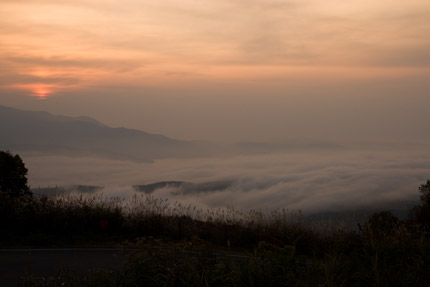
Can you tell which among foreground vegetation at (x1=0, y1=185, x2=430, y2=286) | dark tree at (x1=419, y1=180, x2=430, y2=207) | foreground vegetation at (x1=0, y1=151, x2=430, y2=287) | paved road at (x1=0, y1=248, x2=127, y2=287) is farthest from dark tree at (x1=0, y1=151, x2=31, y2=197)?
dark tree at (x1=419, y1=180, x2=430, y2=207)

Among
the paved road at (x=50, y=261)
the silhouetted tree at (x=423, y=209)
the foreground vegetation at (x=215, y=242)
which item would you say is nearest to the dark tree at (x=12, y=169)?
the foreground vegetation at (x=215, y=242)

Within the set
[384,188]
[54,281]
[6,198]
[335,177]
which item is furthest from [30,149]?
[54,281]

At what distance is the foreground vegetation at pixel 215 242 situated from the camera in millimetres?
6582

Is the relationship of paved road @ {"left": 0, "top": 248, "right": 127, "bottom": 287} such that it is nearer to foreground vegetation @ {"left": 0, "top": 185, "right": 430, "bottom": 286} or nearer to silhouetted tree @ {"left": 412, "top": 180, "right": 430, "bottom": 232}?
foreground vegetation @ {"left": 0, "top": 185, "right": 430, "bottom": 286}

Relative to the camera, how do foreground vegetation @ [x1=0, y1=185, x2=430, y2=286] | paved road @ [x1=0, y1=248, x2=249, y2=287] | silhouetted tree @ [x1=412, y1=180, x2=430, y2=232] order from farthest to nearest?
silhouetted tree @ [x1=412, y1=180, x2=430, y2=232] → paved road @ [x1=0, y1=248, x2=249, y2=287] → foreground vegetation @ [x1=0, y1=185, x2=430, y2=286]

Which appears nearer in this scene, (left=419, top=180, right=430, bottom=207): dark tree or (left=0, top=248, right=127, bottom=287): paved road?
(left=0, top=248, right=127, bottom=287): paved road

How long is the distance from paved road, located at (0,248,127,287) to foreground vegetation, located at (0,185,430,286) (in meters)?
1.41

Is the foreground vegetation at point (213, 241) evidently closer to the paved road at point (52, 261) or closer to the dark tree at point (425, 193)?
the dark tree at point (425, 193)

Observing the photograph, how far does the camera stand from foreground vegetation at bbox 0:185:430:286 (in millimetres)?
6582

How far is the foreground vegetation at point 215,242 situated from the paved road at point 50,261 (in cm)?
141

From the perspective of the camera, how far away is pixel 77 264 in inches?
521

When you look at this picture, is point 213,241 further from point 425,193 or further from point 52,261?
point 425,193

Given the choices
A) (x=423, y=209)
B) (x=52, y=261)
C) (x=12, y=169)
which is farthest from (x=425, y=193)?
(x=12, y=169)

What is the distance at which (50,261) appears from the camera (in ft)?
44.9
